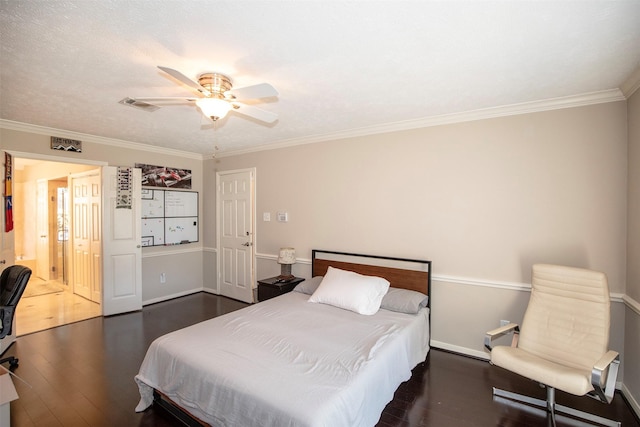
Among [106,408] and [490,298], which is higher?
[490,298]

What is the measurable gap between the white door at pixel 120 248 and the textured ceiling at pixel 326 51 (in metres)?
1.44

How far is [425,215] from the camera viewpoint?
333 centimetres

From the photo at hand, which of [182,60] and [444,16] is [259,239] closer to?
[182,60]

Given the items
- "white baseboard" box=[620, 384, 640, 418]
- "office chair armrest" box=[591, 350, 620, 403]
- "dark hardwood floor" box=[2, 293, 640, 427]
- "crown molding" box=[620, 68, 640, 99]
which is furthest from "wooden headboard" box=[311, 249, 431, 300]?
"crown molding" box=[620, 68, 640, 99]

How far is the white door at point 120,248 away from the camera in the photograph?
419 centimetres

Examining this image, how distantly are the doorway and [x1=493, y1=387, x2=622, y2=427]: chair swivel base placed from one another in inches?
207

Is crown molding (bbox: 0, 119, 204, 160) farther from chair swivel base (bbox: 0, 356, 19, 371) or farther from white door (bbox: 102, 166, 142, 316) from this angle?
chair swivel base (bbox: 0, 356, 19, 371)

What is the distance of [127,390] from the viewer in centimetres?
252

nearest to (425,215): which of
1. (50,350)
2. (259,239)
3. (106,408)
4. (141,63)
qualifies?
(259,239)

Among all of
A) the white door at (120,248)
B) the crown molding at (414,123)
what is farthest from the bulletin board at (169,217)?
the crown molding at (414,123)

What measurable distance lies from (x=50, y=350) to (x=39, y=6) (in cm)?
336

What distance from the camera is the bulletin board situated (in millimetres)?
4730

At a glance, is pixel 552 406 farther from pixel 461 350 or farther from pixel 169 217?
pixel 169 217

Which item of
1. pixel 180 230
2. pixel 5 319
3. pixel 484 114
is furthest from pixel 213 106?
pixel 180 230
